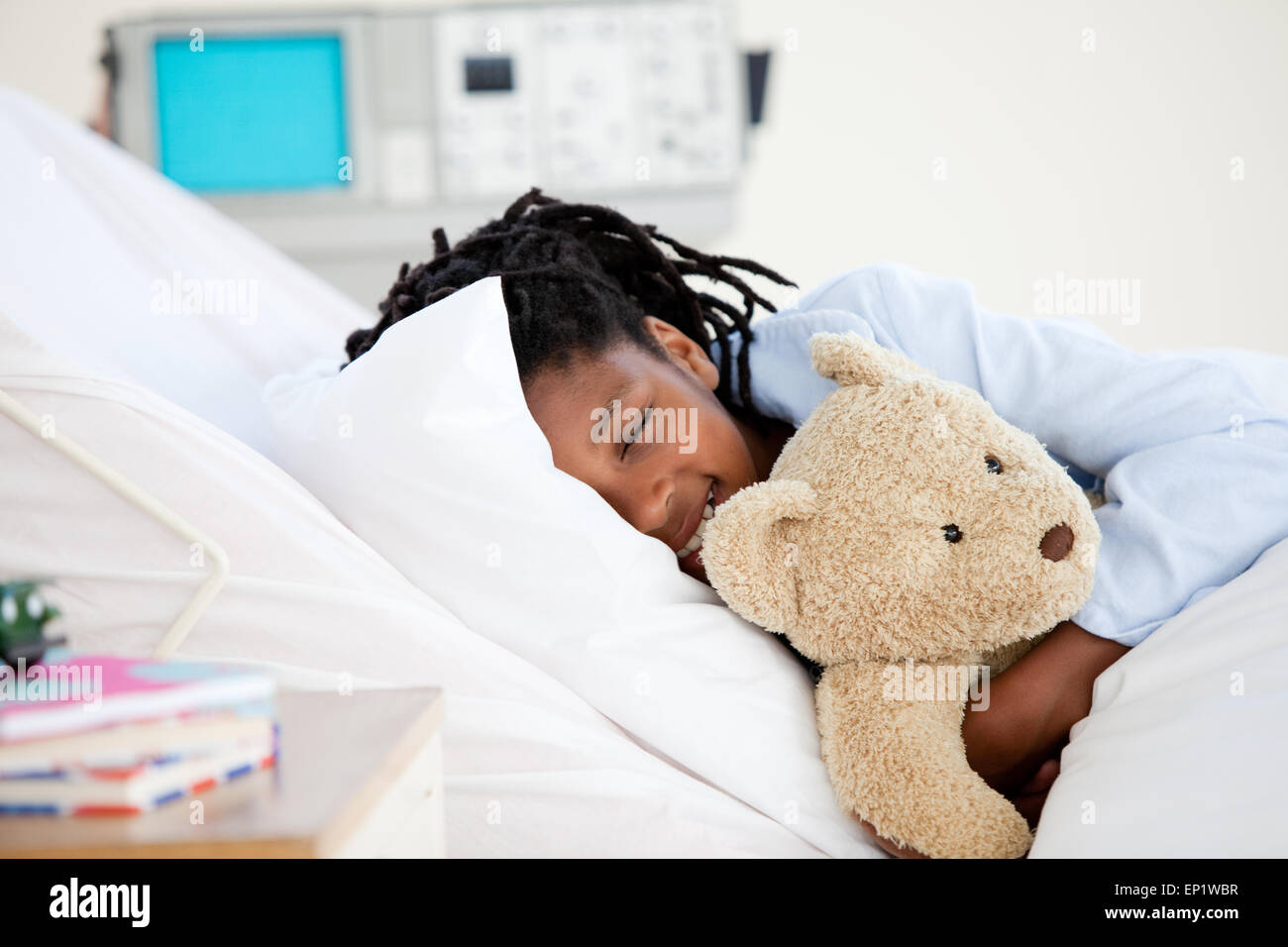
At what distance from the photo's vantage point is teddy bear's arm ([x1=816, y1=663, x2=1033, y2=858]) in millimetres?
668

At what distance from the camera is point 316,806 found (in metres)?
0.42

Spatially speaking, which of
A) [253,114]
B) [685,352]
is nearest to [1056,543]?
[685,352]

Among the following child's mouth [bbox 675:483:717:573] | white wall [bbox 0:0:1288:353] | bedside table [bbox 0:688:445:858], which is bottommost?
child's mouth [bbox 675:483:717:573]

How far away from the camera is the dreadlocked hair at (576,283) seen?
95cm

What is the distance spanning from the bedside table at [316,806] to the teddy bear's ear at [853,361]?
0.41 meters

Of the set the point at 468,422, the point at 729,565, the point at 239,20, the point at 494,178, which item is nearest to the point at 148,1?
the point at 239,20

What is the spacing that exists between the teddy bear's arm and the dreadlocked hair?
38 centimetres

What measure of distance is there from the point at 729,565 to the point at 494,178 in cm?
183

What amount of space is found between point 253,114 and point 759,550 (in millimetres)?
1970

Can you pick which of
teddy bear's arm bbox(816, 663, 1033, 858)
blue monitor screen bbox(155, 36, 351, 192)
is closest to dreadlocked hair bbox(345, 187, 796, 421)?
teddy bear's arm bbox(816, 663, 1033, 858)

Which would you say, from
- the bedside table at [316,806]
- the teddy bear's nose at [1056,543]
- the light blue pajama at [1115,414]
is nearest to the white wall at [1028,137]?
the light blue pajama at [1115,414]

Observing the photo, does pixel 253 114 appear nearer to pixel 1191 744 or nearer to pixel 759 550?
pixel 759 550

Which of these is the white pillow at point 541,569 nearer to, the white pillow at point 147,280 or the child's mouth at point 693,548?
the child's mouth at point 693,548

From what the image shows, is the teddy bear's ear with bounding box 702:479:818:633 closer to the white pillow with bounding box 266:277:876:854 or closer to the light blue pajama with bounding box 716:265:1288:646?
the white pillow with bounding box 266:277:876:854
